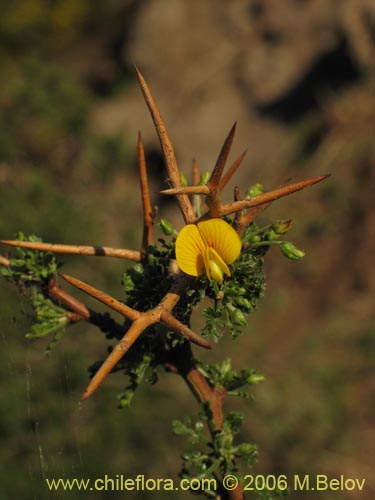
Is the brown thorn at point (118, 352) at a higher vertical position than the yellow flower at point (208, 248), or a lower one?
lower

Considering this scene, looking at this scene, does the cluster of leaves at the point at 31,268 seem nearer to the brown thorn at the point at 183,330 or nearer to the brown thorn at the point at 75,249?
the brown thorn at the point at 75,249

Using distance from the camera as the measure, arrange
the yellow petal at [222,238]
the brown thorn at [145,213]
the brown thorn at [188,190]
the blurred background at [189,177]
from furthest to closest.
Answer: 1. the blurred background at [189,177]
2. the brown thorn at [145,213]
3. the yellow petal at [222,238]
4. the brown thorn at [188,190]

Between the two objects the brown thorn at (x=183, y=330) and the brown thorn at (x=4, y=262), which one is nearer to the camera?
the brown thorn at (x=183, y=330)

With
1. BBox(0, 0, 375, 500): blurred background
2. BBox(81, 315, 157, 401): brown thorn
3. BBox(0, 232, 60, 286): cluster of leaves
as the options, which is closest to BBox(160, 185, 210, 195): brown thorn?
BBox(81, 315, 157, 401): brown thorn

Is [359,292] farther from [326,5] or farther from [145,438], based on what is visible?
[326,5]

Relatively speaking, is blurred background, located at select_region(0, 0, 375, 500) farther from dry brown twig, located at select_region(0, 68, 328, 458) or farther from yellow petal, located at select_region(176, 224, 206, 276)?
yellow petal, located at select_region(176, 224, 206, 276)

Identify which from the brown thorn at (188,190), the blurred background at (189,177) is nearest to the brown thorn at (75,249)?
the brown thorn at (188,190)

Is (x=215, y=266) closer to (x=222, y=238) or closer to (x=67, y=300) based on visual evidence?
(x=222, y=238)
